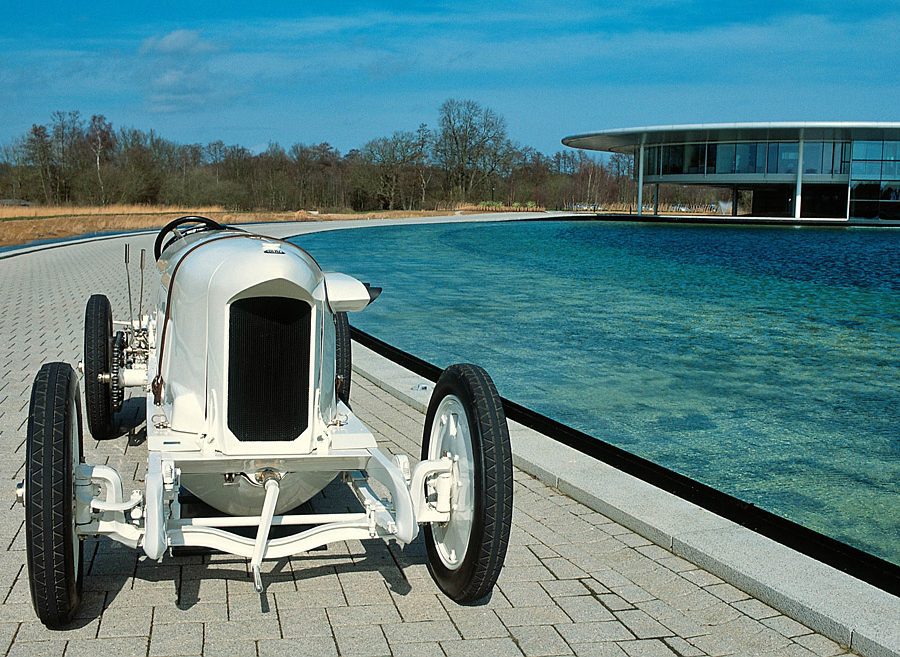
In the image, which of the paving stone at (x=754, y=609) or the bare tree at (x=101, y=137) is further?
the bare tree at (x=101, y=137)

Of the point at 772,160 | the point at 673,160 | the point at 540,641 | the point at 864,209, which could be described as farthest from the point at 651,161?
the point at 540,641

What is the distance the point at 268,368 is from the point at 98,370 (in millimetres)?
2691

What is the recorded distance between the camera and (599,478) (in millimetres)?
5301

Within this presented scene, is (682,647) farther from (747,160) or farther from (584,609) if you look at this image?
(747,160)

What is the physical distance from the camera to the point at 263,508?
3639 mm

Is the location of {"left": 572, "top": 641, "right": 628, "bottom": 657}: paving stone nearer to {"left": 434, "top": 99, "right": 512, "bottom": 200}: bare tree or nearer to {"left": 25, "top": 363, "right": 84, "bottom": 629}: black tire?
{"left": 25, "top": 363, "right": 84, "bottom": 629}: black tire

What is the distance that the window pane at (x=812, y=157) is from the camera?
5390 centimetres

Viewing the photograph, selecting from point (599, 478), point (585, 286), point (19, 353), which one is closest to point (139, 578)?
point (599, 478)

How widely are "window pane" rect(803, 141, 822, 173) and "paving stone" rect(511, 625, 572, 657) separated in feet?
183

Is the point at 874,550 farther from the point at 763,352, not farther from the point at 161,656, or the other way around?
the point at 763,352

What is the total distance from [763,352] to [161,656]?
10.1 metres

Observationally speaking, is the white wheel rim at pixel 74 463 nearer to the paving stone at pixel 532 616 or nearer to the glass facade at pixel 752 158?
the paving stone at pixel 532 616

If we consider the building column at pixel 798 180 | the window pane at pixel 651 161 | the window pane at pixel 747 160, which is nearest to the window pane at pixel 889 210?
the building column at pixel 798 180

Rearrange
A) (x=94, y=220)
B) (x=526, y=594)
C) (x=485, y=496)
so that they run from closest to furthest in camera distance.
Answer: (x=485, y=496) < (x=526, y=594) < (x=94, y=220)
